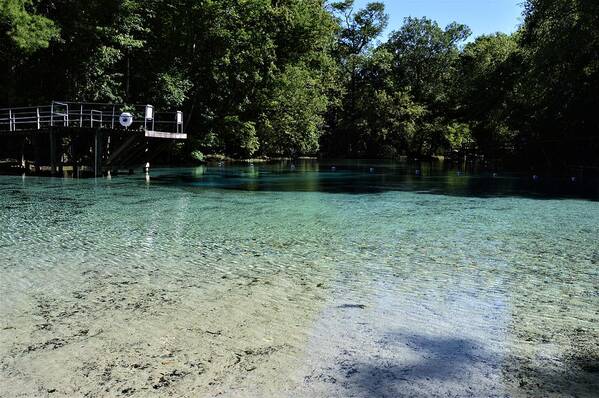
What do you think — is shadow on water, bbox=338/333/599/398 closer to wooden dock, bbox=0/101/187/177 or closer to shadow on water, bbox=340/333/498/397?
shadow on water, bbox=340/333/498/397

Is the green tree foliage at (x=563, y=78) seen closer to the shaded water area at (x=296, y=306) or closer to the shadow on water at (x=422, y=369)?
the shaded water area at (x=296, y=306)

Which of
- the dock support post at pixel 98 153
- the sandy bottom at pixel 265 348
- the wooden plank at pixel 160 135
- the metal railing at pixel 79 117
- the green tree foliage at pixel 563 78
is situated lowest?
the sandy bottom at pixel 265 348

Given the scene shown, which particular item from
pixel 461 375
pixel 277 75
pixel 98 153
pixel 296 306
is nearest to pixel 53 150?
pixel 98 153

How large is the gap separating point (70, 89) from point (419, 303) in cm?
3184

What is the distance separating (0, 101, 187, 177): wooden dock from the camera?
2570 centimetres

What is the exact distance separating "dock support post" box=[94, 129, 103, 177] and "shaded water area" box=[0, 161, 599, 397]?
1313 centimetres

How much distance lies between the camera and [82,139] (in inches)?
1259

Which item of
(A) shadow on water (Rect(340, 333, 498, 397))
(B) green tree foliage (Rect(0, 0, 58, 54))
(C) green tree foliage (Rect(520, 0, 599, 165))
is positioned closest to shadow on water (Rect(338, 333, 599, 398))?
(A) shadow on water (Rect(340, 333, 498, 397))

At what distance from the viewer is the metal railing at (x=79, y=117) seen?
25.5 meters

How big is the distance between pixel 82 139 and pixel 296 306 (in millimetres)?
29733

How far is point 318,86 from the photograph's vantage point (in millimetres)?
50531

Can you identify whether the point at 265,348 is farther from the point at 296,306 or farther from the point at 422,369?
the point at 422,369

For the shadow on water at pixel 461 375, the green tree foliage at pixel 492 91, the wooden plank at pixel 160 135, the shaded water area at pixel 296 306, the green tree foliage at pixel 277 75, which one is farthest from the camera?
the green tree foliage at pixel 492 91

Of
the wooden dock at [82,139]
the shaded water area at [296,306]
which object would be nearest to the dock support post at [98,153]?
the wooden dock at [82,139]
